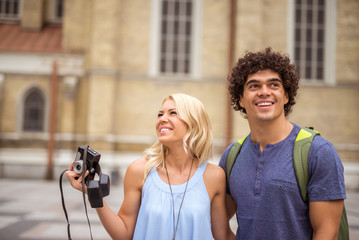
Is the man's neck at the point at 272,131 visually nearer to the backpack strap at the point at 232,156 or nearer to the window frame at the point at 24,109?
the backpack strap at the point at 232,156

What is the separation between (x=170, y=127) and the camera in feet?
6.94

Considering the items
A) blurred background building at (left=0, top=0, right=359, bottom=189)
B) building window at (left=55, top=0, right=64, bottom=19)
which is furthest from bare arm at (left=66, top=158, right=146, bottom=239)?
building window at (left=55, top=0, right=64, bottom=19)

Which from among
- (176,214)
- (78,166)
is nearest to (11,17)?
(78,166)

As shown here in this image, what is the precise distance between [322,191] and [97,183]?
116cm

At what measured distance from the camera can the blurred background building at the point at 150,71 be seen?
1293 cm

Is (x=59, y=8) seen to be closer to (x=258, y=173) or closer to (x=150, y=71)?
(x=150, y=71)

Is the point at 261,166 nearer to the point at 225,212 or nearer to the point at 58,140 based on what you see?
the point at 225,212

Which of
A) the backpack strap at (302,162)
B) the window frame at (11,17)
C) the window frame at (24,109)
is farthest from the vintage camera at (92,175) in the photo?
the window frame at (11,17)

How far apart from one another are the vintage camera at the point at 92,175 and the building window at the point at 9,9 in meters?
17.5

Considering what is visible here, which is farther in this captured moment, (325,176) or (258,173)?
(258,173)

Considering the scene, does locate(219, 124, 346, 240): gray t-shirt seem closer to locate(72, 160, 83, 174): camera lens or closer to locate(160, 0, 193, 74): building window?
locate(72, 160, 83, 174): camera lens

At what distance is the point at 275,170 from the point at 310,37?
45.3ft

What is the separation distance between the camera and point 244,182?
1871mm

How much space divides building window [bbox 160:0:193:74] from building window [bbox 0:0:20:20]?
8.12 metres
